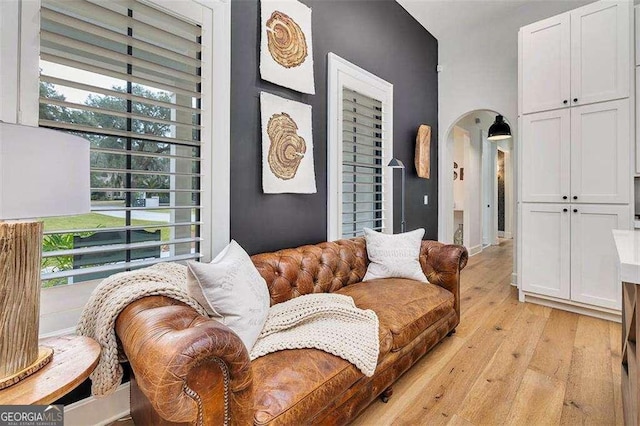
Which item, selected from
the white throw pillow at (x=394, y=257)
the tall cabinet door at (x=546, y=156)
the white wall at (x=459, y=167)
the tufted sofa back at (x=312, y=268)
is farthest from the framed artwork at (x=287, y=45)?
the white wall at (x=459, y=167)

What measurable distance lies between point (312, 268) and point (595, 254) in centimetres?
270

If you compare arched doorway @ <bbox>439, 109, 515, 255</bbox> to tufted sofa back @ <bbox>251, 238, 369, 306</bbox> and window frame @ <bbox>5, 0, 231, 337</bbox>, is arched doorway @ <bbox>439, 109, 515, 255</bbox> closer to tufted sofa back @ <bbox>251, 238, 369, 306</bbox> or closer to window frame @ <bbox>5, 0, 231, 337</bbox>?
tufted sofa back @ <bbox>251, 238, 369, 306</bbox>

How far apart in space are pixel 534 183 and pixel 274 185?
2722mm

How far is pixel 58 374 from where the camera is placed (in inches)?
35.9

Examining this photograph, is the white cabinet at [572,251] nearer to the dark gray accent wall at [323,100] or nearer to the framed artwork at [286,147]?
the dark gray accent wall at [323,100]

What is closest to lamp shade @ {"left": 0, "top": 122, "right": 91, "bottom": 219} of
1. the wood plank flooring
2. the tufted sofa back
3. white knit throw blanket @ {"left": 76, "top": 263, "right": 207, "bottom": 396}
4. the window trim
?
white knit throw blanket @ {"left": 76, "top": 263, "right": 207, "bottom": 396}

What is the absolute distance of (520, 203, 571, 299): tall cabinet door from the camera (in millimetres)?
3104

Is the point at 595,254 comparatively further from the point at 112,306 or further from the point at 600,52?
the point at 112,306

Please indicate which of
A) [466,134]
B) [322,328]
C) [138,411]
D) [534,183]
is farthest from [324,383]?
[466,134]

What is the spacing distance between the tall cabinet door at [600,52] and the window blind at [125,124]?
337 centimetres

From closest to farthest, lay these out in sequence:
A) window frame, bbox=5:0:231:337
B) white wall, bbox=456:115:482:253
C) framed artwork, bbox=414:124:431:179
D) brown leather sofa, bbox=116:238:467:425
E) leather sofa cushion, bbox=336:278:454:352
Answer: brown leather sofa, bbox=116:238:467:425 → leather sofa cushion, bbox=336:278:454:352 → window frame, bbox=5:0:231:337 → framed artwork, bbox=414:124:431:179 → white wall, bbox=456:115:482:253

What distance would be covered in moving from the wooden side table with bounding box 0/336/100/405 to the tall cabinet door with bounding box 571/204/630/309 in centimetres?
377

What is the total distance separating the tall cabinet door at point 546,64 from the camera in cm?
307

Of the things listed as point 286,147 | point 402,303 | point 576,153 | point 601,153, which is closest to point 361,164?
point 286,147
